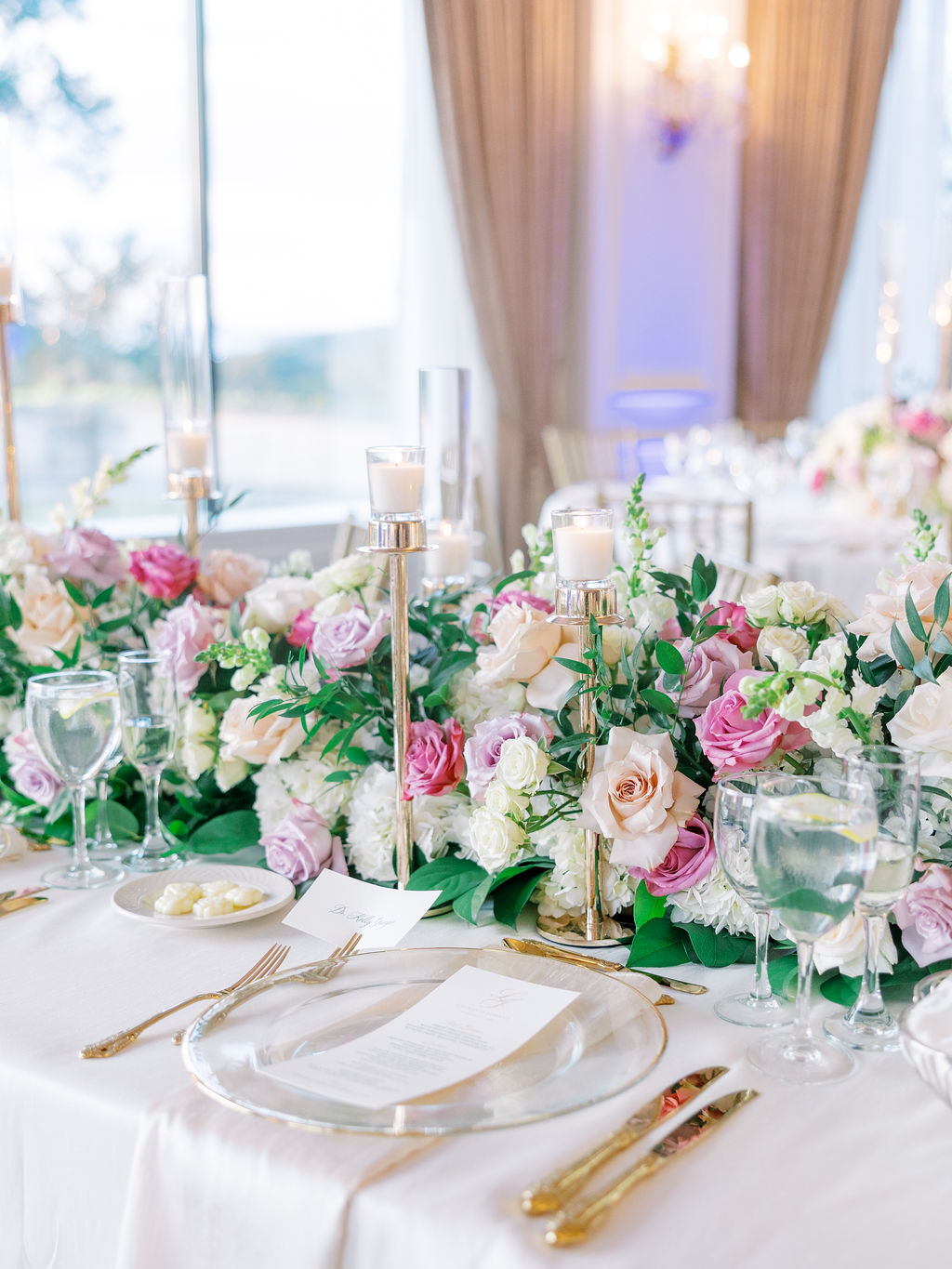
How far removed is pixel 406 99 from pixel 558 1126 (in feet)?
15.6

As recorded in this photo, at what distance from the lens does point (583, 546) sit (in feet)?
3.63

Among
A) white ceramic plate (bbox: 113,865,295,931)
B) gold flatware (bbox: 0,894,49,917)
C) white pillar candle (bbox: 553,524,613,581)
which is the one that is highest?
white pillar candle (bbox: 553,524,613,581)

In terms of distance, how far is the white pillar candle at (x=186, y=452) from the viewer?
6.03ft

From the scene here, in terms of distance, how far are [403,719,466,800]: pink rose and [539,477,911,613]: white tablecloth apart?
1956 millimetres

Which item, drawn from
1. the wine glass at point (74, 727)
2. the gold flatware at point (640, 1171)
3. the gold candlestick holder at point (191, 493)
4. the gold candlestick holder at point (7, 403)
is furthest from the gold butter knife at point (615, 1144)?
the gold candlestick holder at point (7, 403)

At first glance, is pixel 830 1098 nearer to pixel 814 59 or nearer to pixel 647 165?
pixel 647 165

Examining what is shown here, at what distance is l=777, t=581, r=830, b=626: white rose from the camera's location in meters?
1.16

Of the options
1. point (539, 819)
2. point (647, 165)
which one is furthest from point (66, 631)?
point (647, 165)

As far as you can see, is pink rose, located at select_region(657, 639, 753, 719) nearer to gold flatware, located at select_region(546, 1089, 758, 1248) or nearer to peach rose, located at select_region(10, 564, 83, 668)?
gold flatware, located at select_region(546, 1089, 758, 1248)

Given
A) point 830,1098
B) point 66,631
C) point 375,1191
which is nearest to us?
point 375,1191

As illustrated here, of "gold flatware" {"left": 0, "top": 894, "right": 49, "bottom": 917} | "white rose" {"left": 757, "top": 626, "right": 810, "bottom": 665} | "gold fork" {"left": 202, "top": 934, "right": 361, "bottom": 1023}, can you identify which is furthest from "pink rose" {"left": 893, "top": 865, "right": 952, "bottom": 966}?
"gold flatware" {"left": 0, "top": 894, "right": 49, "bottom": 917}

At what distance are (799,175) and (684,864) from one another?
20.1 ft

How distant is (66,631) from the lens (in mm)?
1564

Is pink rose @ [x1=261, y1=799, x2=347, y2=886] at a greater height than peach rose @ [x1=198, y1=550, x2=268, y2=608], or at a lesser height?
lesser
